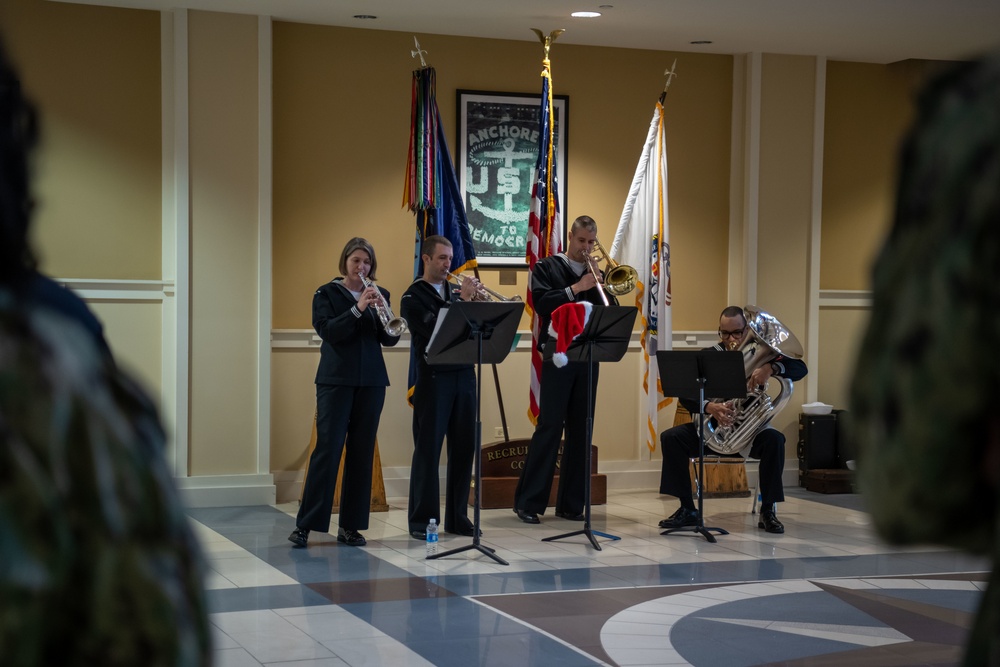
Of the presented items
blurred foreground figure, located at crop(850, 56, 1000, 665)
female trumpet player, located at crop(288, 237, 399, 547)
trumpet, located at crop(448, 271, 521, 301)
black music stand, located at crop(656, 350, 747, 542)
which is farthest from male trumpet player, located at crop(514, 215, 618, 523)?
blurred foreground figure, located at crop(850, 56, 1000, 665)

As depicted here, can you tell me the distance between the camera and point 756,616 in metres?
4.93

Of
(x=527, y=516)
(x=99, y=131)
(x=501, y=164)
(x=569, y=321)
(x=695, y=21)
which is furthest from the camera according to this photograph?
(x=501, y=164)

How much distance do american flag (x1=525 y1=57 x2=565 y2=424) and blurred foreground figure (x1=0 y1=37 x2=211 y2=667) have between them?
6634 millimetres

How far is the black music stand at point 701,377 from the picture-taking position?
6492 millimetres

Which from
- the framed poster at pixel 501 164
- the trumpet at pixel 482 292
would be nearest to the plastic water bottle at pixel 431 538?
the trumpet at pixel 482 292

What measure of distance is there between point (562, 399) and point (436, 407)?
3.32 ft

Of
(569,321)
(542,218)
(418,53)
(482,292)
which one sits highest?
(418,53)

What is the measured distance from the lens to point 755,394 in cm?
689

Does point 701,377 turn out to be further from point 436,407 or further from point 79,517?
point 79,517

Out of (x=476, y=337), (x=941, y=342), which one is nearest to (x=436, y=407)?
(x=476, y=337)

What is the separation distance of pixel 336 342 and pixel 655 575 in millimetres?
1950

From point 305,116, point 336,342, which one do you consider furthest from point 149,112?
point 336,342

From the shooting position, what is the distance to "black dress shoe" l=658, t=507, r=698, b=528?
6934mm

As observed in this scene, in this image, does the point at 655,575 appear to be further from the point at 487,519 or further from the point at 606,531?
the point at 487,519
